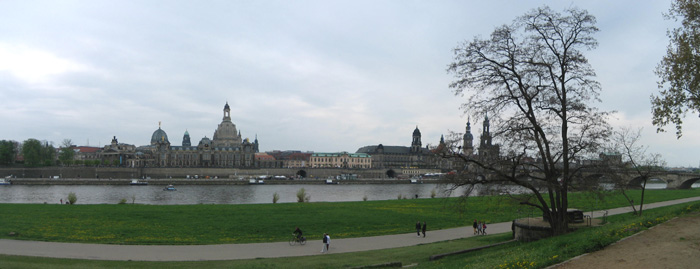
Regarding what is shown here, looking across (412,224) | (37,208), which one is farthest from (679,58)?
(37,208)

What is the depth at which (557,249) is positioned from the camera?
49.6 ft

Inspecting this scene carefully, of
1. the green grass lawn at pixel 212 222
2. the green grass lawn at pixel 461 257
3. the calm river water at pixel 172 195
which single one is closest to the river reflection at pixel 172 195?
the calm river water at pixel 172 195

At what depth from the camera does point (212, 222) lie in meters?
32.7

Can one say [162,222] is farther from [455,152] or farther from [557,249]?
[557,249]

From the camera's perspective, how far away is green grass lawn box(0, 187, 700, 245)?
27.4m

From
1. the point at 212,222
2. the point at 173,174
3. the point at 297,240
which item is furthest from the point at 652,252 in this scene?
the point at 173,174

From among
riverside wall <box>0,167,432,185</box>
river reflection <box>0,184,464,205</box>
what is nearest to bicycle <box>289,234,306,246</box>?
river reflection <box>0,184,464,205</box>

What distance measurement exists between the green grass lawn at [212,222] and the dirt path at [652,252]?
23.1 ft

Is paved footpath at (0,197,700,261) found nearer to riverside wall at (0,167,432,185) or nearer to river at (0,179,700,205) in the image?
river at (0,179,700,205)

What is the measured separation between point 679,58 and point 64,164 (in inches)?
6977

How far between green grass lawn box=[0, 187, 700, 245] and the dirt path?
7.04 meters

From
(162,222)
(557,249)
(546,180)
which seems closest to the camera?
(557,249)

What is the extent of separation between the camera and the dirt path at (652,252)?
1248 centimetres

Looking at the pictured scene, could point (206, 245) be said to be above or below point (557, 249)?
below
